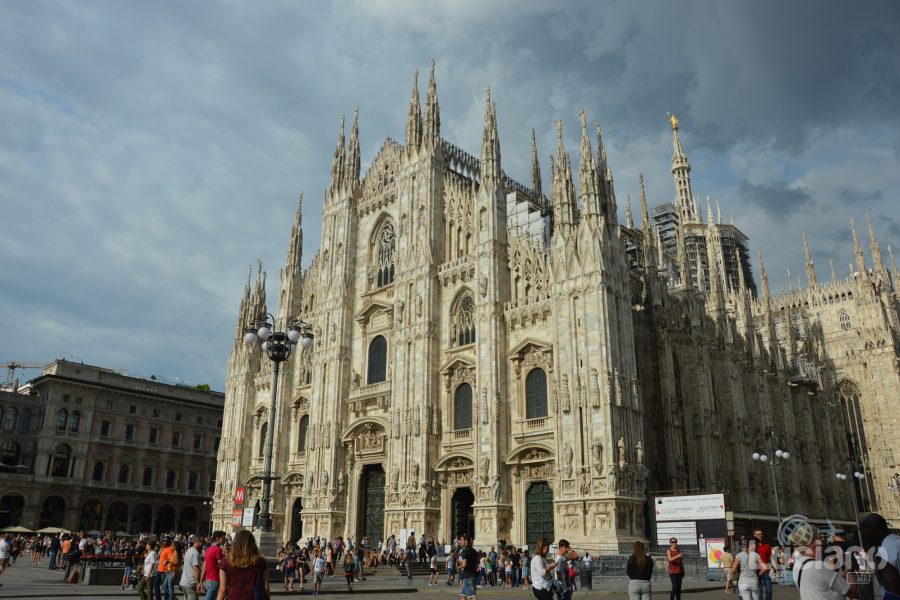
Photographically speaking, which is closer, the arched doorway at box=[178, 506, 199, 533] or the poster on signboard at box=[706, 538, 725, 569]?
the poster on signboard at box=[706, 538, 725, 569]

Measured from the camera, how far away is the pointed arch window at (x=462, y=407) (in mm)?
34594

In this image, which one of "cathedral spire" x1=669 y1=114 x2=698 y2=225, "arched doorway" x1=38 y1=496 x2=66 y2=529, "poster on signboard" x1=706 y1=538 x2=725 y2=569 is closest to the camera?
"poster on signboard" x1=706 y1=538 x2=725 y2=569

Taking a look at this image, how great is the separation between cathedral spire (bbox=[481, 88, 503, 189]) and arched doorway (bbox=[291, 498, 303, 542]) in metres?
21.6

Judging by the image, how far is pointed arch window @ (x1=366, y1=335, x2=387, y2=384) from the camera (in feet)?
131

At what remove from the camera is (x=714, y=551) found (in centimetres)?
2388

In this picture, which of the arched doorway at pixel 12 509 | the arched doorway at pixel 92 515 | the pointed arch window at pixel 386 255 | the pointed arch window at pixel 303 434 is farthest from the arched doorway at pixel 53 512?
the pointed arch window at pixel 386 255

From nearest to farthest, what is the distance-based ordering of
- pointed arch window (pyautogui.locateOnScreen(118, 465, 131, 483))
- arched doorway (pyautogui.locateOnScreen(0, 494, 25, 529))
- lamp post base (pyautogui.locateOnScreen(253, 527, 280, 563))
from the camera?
lamp post base (pyautogui.locateOnScreen(253, 527, 280, 563))
arched doorway (pyautogui.locateOnScreen(0, 494, 25, 529))
pointed arch window (pyautogui.locateOnScreen(118, 465, 131, 483))

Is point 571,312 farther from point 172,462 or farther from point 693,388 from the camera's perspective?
point 172,462

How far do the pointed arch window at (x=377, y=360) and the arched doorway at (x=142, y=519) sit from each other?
3385 centimetres

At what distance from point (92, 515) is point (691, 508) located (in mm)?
52652

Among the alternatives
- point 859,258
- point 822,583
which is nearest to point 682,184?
point 859,258

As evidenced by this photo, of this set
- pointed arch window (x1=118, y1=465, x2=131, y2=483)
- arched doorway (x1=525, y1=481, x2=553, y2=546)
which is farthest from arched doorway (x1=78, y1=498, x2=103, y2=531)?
arched doorway (x1=525, y1=481, x2=553, y2=546)

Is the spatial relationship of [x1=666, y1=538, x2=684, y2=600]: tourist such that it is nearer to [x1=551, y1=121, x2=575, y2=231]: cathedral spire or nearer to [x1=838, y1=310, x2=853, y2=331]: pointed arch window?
[x1=551, y1=121, x2=575, y2=231]: cathedral spire

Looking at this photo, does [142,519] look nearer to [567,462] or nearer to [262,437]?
[262,437]
